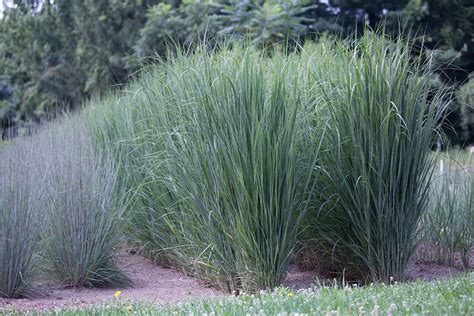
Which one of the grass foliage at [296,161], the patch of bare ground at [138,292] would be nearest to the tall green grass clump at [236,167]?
the grass foliage at [296,161]

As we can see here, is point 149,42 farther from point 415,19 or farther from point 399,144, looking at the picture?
point 399,144

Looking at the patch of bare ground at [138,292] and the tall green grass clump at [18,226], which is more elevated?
the tall green grass clump at [18,226]

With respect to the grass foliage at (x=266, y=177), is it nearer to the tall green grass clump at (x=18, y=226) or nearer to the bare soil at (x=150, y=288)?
the tall green grass clump at (x=18, y=226)

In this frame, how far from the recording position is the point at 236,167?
20.3 feet

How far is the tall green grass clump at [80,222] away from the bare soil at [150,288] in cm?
19

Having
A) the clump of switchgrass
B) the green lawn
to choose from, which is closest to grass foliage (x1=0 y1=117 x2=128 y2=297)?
the green lawn

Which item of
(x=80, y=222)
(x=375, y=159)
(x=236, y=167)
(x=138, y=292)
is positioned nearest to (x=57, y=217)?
(x=80, y=222)

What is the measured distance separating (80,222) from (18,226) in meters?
0.69

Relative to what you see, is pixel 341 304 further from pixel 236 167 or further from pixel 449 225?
pixel 449 225

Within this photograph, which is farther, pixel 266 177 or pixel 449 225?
pixel 449 225

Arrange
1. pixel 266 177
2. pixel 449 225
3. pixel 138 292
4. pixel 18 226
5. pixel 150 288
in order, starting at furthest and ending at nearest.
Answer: pixel 449 225 < pixel 150 288 < pixel 138 292 < pixel 18 226 < pixel 266 177

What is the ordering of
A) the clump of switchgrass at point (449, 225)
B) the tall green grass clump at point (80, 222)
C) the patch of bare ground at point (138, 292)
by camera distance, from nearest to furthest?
the patch of bare ground at point (138, 292), the tall green grass clump at point (80, 222), the clump of switchgrass at point (449, 225)

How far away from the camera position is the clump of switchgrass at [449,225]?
8.26 m

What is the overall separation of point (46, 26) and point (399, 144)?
20673 mm
